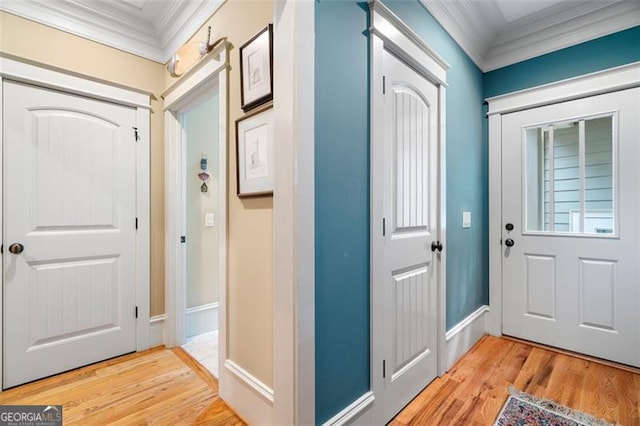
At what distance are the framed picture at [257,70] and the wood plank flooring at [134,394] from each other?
68.1 inches

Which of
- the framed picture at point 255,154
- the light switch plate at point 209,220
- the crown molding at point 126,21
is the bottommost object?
the light switch plate at point 209,220

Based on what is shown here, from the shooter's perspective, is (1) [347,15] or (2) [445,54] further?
(2) [445,54]

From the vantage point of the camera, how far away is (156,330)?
242 centimetres

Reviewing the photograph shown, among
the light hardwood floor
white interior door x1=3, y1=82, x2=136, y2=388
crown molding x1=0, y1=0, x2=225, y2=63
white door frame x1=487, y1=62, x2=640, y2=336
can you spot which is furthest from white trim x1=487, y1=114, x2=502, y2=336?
white interior door x1=3, y1=82, x2=136, y2=388

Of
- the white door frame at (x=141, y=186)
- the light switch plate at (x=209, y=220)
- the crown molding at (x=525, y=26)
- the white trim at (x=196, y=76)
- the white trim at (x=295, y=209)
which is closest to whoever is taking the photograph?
the white trim at (x=295, y=209)

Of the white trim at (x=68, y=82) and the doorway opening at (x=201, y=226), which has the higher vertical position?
the white trim at (x=68, y=82)

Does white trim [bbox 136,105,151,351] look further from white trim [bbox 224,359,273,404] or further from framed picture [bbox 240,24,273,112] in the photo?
framed picture [bbox 240,24,273,112]

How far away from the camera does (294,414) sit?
113 centimetres

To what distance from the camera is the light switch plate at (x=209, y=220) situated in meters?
2.77

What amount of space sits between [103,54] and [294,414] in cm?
275

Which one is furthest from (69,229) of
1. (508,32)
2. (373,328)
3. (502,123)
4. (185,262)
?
(508,32)

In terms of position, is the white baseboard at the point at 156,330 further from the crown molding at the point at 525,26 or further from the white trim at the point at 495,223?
the crown molding at the point at 525,26

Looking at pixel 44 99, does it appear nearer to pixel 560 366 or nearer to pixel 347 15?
pixel 347 15

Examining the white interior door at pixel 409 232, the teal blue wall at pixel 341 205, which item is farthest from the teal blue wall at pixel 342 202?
the white interior door at pixel 409 232
